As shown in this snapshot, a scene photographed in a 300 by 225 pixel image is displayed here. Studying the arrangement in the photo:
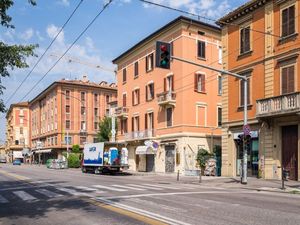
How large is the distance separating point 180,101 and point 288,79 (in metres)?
16.3

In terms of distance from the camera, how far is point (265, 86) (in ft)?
91.9

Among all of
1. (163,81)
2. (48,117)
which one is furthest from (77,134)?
(163,81)

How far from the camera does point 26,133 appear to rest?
137250 millimetres

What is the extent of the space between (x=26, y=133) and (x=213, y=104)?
104432mm

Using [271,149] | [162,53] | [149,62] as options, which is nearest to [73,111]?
[149,62]

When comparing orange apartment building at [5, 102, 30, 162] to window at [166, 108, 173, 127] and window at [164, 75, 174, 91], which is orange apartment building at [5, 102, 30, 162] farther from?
window at [166, 108, 173, 127]

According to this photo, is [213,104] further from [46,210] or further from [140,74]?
[46,210]

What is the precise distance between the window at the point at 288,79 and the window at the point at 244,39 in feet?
13.6

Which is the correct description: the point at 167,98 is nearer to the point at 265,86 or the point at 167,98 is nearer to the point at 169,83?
the point at 169,83

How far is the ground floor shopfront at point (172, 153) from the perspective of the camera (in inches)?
1597

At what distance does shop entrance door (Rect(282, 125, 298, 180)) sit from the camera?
84.9ft

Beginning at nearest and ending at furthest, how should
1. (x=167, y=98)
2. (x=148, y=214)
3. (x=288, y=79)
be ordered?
1. (x=148, y=214)
2. (x=288, y=79)
3. (x=167, y=98)

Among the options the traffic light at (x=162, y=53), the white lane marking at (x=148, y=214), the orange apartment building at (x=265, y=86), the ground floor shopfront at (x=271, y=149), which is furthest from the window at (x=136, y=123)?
the white lane marking at (x=148, y=214)

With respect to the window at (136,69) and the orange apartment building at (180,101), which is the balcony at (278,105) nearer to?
the orange apartment building at (180,101)
